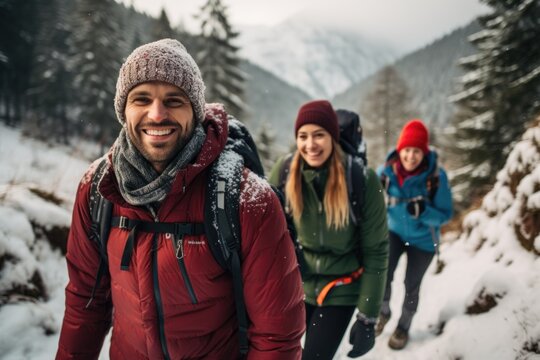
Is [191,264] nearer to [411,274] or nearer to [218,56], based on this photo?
[411,274]

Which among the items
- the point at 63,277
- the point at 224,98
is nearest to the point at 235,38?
the point at 224,98

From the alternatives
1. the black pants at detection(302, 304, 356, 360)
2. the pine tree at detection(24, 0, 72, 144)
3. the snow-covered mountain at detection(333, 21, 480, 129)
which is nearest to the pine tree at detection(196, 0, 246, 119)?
the black pants at detection(302, 304, 356, 360)

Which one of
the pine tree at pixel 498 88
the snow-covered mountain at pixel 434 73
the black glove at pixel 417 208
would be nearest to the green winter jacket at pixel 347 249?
the black glove at pixel 417 208

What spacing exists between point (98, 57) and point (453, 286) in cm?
3018

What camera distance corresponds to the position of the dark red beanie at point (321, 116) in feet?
9.59

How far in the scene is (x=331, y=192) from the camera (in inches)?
111

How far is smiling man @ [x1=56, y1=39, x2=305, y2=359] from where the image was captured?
1.58m

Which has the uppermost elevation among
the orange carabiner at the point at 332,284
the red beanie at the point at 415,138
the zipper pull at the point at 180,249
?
the red beanie at the point at 415,138

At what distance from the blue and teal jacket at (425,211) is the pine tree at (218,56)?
51.7 feet

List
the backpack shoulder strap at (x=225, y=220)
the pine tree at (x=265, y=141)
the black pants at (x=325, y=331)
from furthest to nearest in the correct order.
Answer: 1. the pine tree at (x=265, y=141)
2. the black pants at (x=325, y=331)
3. the backpack shoulder strap at (x=225, y=220)

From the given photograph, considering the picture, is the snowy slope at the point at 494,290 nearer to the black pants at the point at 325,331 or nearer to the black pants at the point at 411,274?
the black pants at the point at 411,274

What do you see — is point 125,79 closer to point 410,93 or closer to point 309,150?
point 309,150

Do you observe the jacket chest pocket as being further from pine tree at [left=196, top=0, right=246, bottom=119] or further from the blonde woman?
pine tree at [left=196, top=0, right=246, bottom=119]

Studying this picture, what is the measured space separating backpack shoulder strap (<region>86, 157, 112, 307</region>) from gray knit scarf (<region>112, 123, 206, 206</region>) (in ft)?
0.48
